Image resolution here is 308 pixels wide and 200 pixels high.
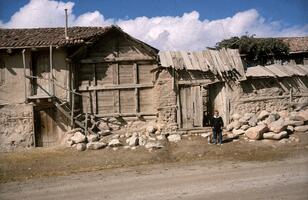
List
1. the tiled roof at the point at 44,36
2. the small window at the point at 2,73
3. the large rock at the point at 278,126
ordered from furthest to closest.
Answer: the small window at the point at 2,73, the tiled roof at the point at 44,36, the large rock at the point at 278,126

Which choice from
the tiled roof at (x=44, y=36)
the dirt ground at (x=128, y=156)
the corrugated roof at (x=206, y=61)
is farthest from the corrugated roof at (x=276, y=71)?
the tiled roof at (x=44, y=36)

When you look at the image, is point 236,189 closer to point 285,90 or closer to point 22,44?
point 285,90

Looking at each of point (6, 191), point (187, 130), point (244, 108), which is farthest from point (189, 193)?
point (244, 108)

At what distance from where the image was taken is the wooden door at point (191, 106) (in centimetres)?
1716

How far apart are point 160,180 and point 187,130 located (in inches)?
278

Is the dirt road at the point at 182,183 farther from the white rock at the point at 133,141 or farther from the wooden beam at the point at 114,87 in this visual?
the wooden beam at the point at 114,87

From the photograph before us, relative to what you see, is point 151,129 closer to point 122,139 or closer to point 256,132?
point 122,139

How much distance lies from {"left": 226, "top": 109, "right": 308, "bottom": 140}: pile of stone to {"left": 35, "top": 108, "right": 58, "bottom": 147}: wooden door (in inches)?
353

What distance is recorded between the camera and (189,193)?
8742mm

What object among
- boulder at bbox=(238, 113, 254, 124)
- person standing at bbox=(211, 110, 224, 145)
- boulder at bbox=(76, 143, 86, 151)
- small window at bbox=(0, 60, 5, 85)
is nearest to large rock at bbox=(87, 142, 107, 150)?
boulder at bbox=(76, 143, 86, 151)

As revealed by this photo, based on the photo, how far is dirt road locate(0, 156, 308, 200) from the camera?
866 centimetres

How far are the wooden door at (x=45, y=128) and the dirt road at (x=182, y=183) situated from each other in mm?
6047

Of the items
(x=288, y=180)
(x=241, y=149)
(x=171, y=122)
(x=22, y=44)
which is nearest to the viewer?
(x=288, y=180)

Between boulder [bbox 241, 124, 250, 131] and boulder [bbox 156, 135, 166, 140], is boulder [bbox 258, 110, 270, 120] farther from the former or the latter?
boulder [bbox 156, 135, 166, 140]
